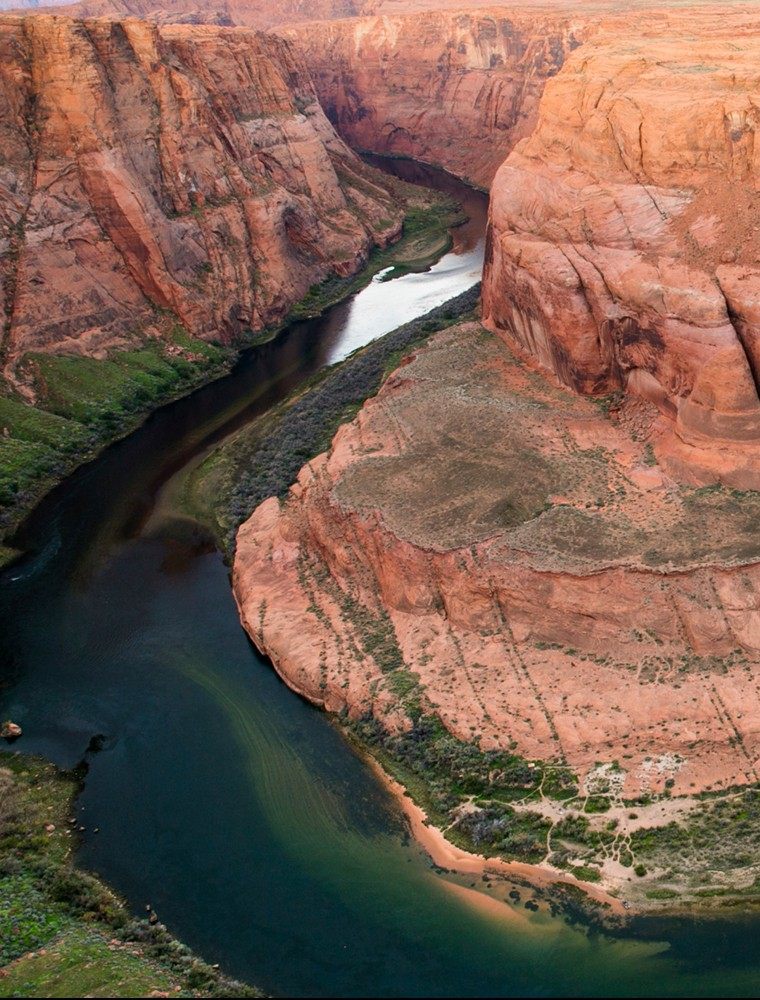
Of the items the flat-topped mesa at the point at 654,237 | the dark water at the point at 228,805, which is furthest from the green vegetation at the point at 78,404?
the flat-topped mesa at the point at 654,237

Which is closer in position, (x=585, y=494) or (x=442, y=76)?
(x=585, y=494)

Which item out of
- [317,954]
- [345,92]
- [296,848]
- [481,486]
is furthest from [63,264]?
[345,92]

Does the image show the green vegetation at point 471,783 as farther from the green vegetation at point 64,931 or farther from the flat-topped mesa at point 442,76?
the flat-topped mesa at point 442,76

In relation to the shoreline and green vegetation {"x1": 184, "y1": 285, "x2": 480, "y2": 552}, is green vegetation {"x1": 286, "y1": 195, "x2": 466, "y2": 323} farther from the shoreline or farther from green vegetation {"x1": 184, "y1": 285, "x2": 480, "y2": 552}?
the shoreline

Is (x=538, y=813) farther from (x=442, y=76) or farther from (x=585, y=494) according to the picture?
(x=442, y=76)

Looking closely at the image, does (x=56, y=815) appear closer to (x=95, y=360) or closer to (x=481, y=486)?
(x=481, y=486)

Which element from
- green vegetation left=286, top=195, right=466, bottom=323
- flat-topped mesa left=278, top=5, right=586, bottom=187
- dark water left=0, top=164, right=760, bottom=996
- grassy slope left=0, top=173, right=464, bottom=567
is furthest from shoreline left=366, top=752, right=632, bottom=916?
flat-topped mesa left=278, top=5, right=586, bottom=187

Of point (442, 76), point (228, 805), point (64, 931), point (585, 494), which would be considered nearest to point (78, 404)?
point (228, 805)

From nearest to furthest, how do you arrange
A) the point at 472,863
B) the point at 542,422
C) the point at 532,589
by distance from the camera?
the point at 472,863 → the point at 532,589 → the point at 542,422
